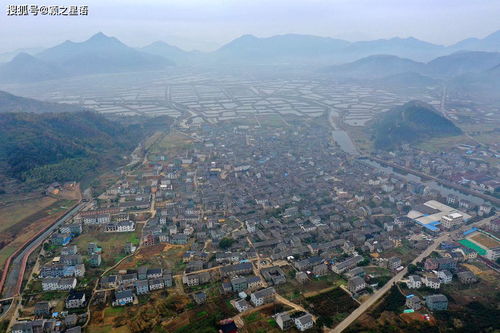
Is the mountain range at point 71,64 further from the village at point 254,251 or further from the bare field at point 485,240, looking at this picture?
the bare field at point 485,240

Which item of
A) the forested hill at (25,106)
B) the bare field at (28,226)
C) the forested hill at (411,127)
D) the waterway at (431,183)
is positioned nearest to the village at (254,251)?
the waterway at (431,183)

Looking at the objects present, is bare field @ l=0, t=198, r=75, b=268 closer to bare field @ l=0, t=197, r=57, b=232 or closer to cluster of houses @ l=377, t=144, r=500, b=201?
bare field @ l=0, t=197, r=57, b=232

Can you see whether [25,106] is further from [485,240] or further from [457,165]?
[485,240]

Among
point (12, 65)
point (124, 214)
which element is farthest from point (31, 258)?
point (12, 65)

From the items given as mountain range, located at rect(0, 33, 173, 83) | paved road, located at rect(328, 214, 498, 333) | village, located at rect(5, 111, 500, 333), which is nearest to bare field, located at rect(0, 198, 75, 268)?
village, located at rect(5, 111, 500, 333)

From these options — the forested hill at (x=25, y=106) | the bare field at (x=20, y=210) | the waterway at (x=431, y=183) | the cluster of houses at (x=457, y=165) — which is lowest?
the bare field at (x=20, y=210)

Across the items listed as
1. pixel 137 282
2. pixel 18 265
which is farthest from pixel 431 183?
pixel 18 265
